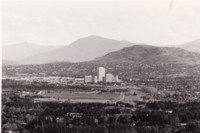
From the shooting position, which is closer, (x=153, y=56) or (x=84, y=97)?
(x=84, y=97)

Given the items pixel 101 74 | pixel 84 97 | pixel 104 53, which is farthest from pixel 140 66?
pixel 104 53

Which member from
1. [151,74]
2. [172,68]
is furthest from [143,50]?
[151,74]

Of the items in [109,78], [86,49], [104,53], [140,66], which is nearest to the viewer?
[109,78]

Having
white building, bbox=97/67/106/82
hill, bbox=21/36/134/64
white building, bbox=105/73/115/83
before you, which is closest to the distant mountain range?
hill, bbox=21/36/134/64

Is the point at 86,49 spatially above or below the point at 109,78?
above

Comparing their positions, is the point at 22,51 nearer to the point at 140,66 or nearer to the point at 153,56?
the point at 153,56

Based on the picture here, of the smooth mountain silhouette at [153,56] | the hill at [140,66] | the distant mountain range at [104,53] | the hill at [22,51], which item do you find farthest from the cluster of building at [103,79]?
the hill at [22,51]

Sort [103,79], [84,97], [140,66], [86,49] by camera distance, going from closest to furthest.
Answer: [84,97] → [103,79] → [140,66] → [86,49]

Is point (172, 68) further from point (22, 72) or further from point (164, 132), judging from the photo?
point (164, 132)

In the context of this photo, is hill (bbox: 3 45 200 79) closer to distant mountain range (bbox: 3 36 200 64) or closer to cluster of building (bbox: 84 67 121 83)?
distant mountain range (bbox: 3 36 200 64)
